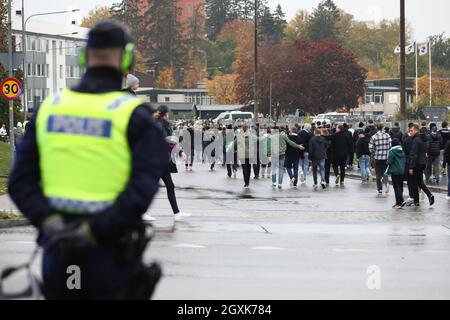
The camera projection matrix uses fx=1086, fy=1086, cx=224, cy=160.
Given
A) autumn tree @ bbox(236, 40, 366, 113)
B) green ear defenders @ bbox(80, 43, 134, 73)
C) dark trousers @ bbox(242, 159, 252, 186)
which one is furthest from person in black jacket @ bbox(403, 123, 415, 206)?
autumn tree @ bbox(236, 40, 366, 113)

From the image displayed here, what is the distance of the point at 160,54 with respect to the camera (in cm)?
14350

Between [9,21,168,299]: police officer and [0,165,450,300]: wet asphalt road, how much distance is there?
342 millimetres

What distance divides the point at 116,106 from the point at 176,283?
5804 mm

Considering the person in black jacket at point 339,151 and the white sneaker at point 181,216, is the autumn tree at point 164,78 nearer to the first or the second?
the person in black jacket at point 339,151

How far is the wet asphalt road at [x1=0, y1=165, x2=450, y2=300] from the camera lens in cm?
1040

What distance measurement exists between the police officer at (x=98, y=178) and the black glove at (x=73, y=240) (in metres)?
0.01

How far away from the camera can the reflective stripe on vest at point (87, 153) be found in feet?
16.0

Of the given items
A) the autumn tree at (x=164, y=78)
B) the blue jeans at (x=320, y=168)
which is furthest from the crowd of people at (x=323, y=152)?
the autumn tree at (x=164, y=78)

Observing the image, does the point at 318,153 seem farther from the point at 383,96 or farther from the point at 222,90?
the point at 383,96

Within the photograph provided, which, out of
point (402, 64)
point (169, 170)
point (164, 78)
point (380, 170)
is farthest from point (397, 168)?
point (164, 78)

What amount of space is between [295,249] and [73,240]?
9.59m
